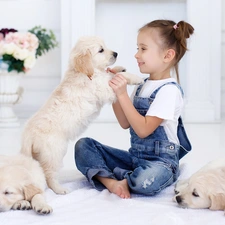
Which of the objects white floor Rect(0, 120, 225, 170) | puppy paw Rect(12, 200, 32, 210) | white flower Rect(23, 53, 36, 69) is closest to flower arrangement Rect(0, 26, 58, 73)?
white flower Rect(23, 53, 36, 69)

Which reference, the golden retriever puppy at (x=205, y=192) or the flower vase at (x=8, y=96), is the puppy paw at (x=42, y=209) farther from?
the flower vase at (x=8, y=96)

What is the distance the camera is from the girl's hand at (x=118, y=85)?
6.21 ft

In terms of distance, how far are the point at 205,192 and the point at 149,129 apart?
361 millimetres

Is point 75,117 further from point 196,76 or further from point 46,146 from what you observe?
point 196,76

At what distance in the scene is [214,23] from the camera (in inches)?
162

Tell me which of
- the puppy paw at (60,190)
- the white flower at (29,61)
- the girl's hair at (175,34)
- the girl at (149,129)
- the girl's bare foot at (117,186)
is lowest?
the puppy paw at (60,190)

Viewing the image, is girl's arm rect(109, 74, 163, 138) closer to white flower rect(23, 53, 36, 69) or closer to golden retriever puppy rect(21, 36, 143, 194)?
golden retriever puppy rect(21, 36, 143, 194)

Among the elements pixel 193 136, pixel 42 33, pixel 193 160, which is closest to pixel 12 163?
pixel 193 160

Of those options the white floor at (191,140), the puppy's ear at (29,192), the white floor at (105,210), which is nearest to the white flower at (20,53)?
the white floor at (191,140)

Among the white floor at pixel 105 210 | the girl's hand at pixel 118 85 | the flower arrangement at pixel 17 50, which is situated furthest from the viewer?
the flower arrangement at pixel 17 50

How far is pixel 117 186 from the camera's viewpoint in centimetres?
180

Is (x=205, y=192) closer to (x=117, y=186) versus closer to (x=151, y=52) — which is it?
(x=117, y=186)

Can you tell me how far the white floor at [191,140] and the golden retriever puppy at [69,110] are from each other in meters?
0.47

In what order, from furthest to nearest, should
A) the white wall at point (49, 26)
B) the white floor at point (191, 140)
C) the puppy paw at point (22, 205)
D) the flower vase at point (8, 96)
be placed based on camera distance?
1. the white wall at point (49, 26)
2. the flower vase at point (8, 96)
3. the white floor at point (191, 140)
4. the puppy paw at point (22, 205)
